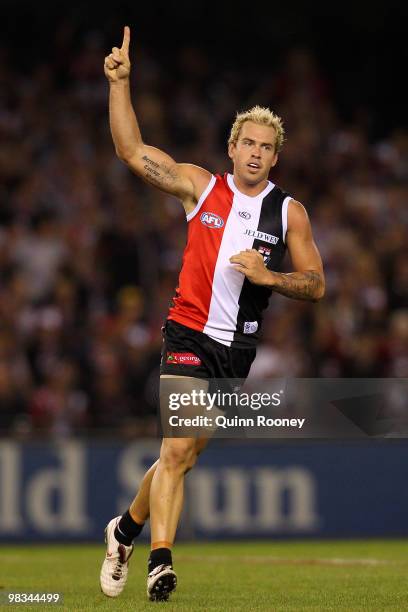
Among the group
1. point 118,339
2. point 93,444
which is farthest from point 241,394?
point 118,339

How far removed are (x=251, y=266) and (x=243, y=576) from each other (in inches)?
108

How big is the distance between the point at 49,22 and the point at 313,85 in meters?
4.09

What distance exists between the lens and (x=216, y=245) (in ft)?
23.1

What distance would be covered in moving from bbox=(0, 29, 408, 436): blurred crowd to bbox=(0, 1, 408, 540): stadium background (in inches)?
1.1

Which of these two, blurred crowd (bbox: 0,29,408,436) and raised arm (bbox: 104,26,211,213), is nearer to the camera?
raised arm (bbox: 104,26,211,213)

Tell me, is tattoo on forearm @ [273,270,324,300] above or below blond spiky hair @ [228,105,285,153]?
below

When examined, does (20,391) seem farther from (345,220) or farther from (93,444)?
(345,220)

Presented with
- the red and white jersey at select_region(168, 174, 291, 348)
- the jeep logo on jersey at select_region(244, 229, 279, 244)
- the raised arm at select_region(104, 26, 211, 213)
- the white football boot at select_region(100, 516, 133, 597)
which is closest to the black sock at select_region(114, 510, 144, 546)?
the white football boot at select_region(100, 516, 133, 597)

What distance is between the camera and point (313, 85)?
1870 centimetres

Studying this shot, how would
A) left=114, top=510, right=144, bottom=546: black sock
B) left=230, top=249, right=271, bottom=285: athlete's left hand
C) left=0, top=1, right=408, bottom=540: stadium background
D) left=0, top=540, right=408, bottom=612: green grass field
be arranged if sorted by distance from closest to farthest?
left=0, top=540, right=408, bottom=612: green grass field → left=230, top=249, right=271, bottom=285: athlete's left hand → left=114, top=510, right=144, bottom=546: black sock → left=0, top=1, right=408, bottom=540: stadium background

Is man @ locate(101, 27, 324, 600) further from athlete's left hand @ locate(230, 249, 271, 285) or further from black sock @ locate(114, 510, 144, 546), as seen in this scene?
athlete's left hand @ locate(230, 249, 271, 285)

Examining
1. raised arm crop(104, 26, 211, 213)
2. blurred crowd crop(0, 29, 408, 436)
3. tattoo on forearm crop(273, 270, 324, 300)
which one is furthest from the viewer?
blurred crowd crop(0, 29, 408, 436)

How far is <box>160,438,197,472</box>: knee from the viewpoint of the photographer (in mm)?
6816

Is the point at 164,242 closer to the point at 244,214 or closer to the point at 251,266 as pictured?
the point at 244,214
